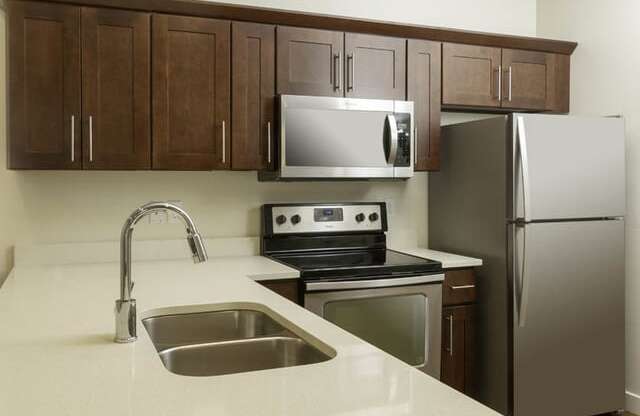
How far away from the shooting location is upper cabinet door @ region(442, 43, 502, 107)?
3258 millimetres

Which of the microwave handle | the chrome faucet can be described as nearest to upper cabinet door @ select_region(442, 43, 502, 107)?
the microwave handle

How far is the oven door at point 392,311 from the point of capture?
2.71m

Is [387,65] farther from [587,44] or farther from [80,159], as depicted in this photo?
[80,159]

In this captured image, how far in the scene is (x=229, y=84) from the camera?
9.34 feet

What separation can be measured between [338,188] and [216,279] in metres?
1.27

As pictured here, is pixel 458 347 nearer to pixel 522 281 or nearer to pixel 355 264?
pixel 522 281

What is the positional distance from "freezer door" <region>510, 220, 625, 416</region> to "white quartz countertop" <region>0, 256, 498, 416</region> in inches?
60.5

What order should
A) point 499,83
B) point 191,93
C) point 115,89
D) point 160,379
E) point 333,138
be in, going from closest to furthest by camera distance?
point 160,379 < point 115,89 < point 191,93 < point 333,138 < point 499,83

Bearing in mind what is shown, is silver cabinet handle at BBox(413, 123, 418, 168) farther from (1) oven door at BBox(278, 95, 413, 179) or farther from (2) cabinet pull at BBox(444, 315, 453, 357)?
(2) cabinet pull at BBox(444, 315, 453, 357)

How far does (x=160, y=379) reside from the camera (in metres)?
1.09

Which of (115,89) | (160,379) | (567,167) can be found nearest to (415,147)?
(567,167)

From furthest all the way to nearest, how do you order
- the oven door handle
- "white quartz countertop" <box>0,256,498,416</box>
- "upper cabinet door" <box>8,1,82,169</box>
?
the oven door handle
"upper cabinet door" <box>8,1,82,169</box>
"white quartz countertop" <box>0,256,498,416</box>

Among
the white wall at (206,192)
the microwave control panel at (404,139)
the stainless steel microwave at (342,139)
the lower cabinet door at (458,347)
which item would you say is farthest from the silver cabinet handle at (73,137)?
the lower cabinet door at (458,347)

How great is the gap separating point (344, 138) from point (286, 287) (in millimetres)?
837
